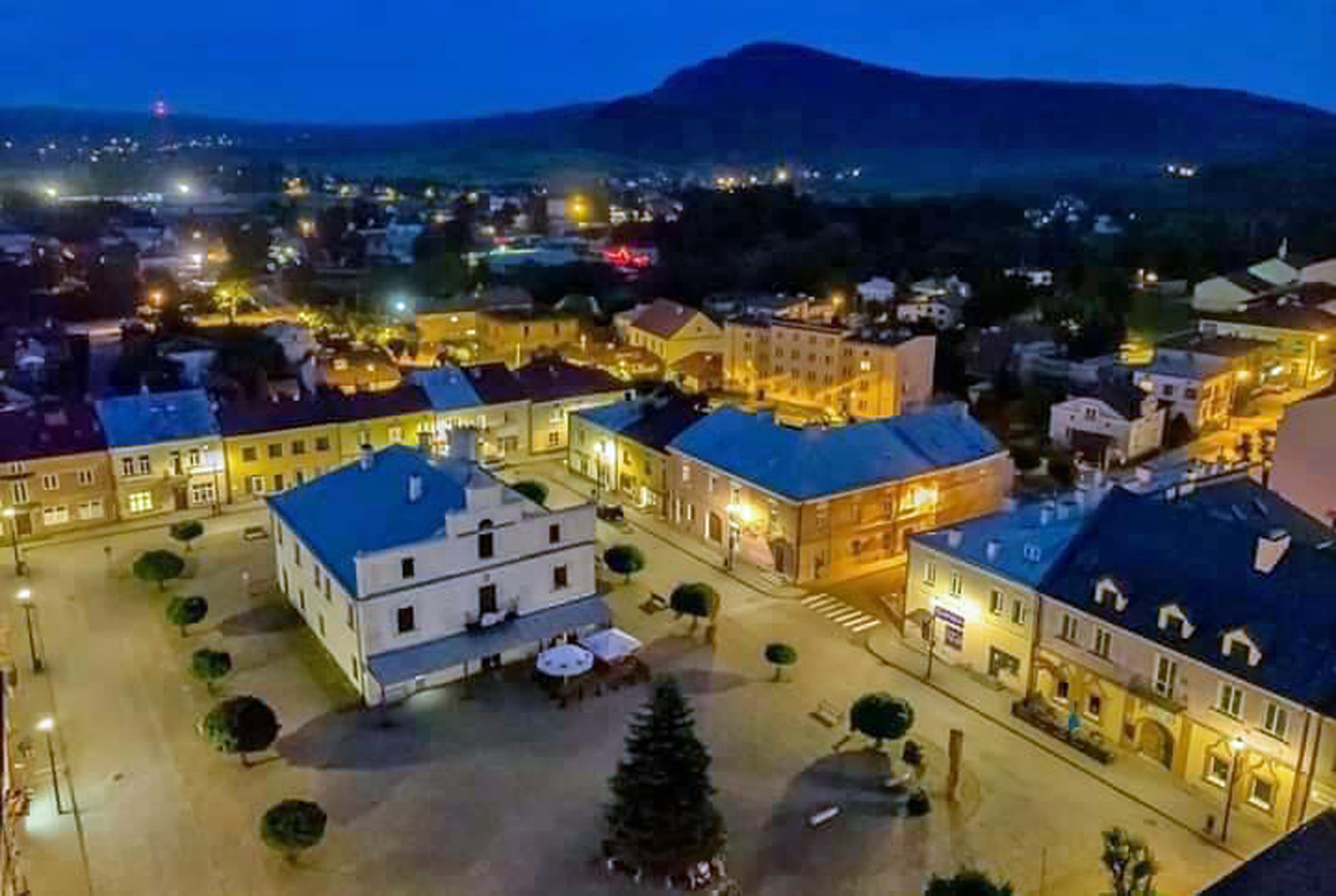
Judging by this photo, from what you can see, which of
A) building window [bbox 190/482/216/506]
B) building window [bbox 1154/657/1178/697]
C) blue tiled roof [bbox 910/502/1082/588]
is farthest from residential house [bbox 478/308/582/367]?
building window [bbox 1154/657/1178/697]

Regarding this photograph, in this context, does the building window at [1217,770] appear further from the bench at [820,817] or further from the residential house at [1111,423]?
the residential house at [1111,423]

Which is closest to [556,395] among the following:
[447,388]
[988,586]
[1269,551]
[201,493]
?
[447,388]

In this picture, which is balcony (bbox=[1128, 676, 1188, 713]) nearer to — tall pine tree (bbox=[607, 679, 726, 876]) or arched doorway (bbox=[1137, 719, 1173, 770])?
arched doorway (bbox=[1137, 719, 1173, 770])

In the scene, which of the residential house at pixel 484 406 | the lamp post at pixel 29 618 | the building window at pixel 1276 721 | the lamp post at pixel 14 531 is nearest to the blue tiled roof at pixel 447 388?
the residential house at pixel 484 406

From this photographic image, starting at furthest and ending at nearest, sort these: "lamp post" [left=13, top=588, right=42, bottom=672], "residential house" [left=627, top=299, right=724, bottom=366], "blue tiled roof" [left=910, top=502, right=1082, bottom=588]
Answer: "residential house" [left=627, top=299, right=724, bottom=366] → "lamp post" [left=13, top=588, right=42, bottom=672] → "blue tiled roof" [left=910, top=502, right=1082, bottom=588]

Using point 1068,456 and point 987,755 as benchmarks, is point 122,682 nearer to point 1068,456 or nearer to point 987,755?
point 987,755

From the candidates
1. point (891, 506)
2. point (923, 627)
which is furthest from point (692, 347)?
point (923, 627)
